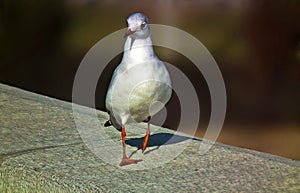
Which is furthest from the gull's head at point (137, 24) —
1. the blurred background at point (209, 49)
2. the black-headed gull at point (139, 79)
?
the blurred background at point (209, 49)

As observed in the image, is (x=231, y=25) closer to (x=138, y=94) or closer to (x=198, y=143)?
(x=198, y=143)

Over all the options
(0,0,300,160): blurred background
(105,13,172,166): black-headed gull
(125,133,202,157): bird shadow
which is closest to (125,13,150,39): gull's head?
(105,13,172,166): black-headed gull

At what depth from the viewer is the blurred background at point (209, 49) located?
22.9 ft

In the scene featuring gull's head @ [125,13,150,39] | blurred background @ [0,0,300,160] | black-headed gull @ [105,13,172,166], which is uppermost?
gull's head @ [125,13,150,39]

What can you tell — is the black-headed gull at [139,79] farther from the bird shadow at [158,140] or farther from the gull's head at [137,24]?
the bird shadow at [158,140]

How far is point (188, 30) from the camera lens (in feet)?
31.1

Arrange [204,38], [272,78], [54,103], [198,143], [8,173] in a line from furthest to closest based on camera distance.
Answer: [204,38] → [272,78] → [54,103] → [198,143] → [8,173]

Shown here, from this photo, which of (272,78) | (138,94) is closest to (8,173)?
(138,94)

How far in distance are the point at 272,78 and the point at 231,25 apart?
1709 mm

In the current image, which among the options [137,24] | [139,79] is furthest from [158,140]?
[137,24]

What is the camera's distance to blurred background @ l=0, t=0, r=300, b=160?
6.99 m

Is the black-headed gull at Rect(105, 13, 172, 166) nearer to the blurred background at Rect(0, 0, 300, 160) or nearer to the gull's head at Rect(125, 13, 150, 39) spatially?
the gull's head at Rect(125, 13, 150, 39)

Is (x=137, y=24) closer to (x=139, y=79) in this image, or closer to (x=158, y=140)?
(x=139, y=79)

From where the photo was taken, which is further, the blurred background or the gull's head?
the blurred background
